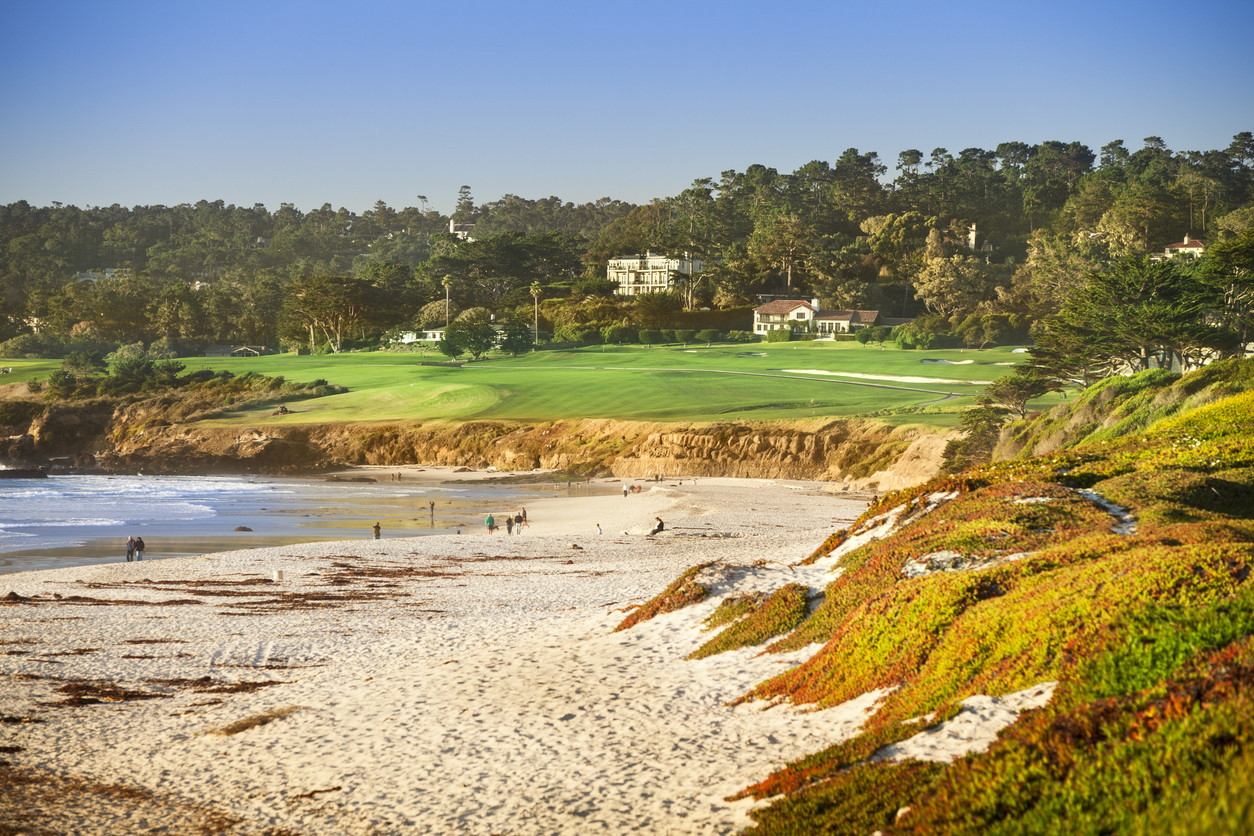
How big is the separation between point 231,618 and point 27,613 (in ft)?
17.3

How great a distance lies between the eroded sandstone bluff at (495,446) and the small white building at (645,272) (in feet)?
247

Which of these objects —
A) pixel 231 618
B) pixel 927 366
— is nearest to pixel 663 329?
pixel 927 366

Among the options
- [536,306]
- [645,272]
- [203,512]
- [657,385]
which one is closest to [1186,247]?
[645,272]

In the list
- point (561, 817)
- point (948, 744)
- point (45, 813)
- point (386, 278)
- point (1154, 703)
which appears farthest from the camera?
point (386, 278)

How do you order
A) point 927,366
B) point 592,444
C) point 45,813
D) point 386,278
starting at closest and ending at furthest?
point 45,813 < point 592,444 < point 927,366 < point 386,278

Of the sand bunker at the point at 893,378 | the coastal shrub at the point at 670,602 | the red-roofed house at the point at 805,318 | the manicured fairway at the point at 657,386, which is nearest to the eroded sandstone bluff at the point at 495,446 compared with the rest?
the manicured fairway at the point at 657,386

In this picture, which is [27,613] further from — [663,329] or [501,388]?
[663,329]

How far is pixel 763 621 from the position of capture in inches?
593

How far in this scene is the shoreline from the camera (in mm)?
9906

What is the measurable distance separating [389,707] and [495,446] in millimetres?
49266

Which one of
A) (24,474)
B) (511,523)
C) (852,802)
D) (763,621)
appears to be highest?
(852,802)

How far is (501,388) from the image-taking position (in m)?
75.6

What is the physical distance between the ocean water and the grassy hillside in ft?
50.9

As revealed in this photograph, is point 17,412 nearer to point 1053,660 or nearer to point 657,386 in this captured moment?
point 657,386
